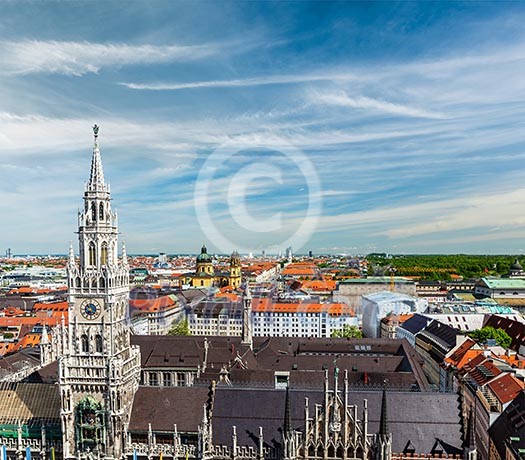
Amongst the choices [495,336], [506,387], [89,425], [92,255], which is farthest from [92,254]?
[495,336]

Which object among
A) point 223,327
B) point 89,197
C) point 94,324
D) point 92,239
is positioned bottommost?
point 223,327

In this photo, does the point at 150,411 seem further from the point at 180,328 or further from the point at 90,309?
the point at 180,328

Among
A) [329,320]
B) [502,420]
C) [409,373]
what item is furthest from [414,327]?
[502,420]

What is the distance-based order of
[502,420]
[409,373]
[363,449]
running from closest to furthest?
[363,449]
[502,420]
[409,373]

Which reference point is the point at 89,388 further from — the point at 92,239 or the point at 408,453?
the point at 408,453

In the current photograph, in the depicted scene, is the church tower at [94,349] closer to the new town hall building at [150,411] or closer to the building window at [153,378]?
the new town hall building at [150,411]

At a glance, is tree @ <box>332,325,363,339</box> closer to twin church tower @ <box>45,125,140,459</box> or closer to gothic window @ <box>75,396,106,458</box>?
twin church tower @ <box>45,125,140,459</box>

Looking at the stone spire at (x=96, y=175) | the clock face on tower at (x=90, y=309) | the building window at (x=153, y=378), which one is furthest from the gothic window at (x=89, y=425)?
the building window at (x=153, y=378)

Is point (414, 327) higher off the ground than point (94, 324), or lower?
lower
